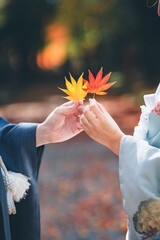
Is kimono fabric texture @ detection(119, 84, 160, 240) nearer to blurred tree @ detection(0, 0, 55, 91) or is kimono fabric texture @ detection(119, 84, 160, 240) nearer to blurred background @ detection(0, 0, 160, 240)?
blurred background @ detection(0, 0, 160, 240)

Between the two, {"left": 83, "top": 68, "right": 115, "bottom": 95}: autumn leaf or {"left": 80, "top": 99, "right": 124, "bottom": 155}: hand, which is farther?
{"left": 83, "top": 68, "right": 115, "bottom": 95}: autumn leaf

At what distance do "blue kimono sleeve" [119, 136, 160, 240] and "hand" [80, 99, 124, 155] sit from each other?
0.05 meters

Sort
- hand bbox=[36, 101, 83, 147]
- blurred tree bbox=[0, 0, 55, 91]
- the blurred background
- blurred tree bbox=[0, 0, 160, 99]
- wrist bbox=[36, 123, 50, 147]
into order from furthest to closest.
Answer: blurred tree bbox=[0, 0, 55, 91]
blurred tree bbox=[0, 0, 160, 99]
the blurred background
wrist bbox=[36, 123, 50, 147]
hand bbox=[36, 101, 83, 147]

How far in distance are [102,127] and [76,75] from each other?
76.1 feet

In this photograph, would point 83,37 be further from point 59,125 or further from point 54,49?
point 59,125

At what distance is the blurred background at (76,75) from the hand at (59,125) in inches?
111

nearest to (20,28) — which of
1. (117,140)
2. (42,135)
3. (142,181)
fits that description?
(42,135)

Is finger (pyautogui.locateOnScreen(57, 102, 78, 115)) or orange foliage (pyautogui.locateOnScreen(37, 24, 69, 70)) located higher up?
orange foliage (pyautogui.locateOnScreen(37, 24, 69, 70))

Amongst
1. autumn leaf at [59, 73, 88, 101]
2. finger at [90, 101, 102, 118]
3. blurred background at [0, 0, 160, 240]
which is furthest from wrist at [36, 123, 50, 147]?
blurred background at [0, 0, 160, 240]

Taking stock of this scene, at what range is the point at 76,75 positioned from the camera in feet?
80.8

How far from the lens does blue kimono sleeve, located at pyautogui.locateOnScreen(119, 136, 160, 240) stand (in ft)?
5.10

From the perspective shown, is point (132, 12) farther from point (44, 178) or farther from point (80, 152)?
point (44, 178)

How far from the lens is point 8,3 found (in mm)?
20203

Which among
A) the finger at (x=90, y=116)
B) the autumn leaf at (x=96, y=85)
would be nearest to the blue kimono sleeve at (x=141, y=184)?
the finger at (x=90, y=116)
